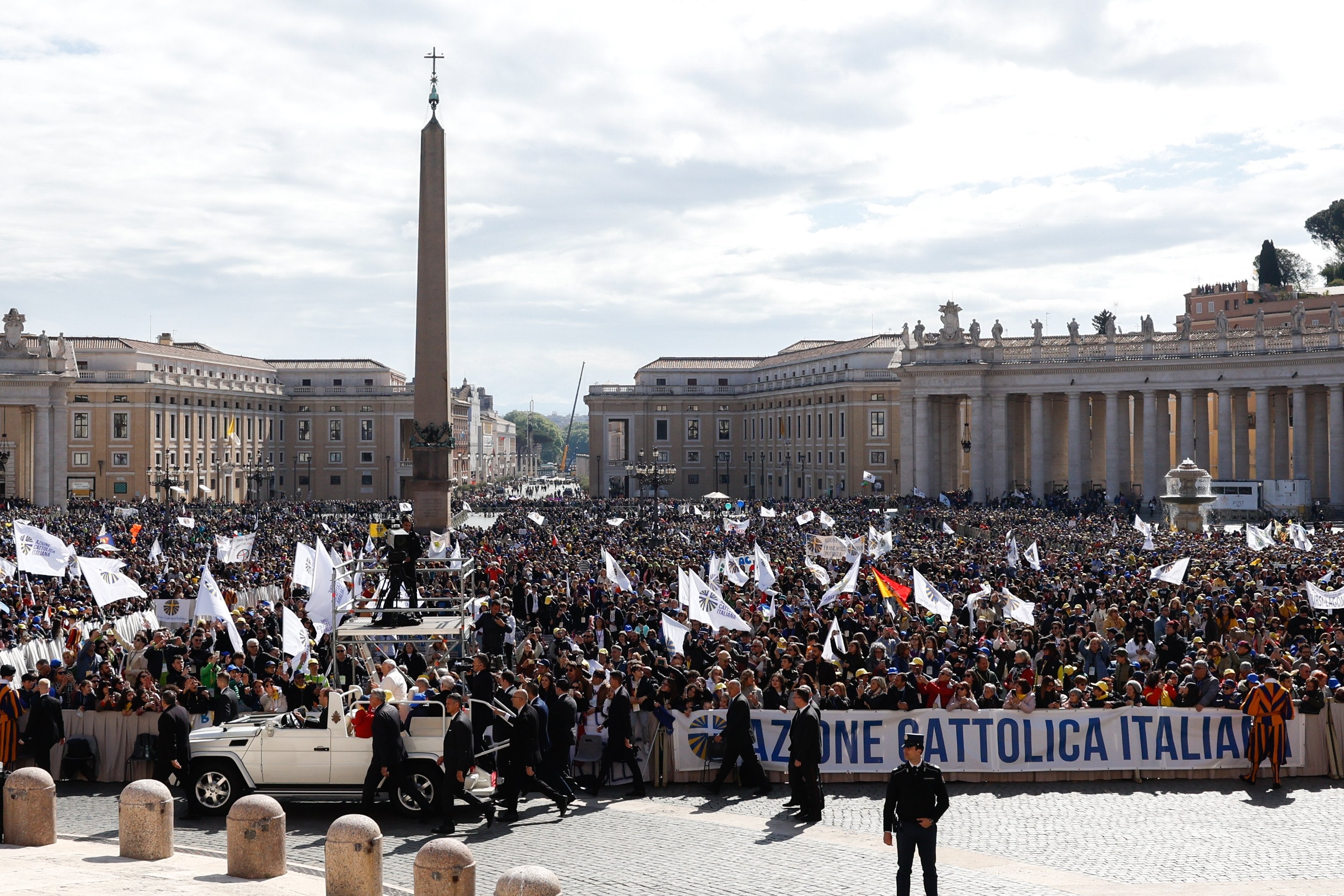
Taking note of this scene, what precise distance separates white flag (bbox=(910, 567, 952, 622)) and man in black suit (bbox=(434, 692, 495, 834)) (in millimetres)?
10239

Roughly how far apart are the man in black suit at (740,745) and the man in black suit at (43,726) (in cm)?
747

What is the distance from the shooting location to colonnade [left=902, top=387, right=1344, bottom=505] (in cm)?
7225

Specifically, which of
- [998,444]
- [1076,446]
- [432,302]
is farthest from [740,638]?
[998,444]

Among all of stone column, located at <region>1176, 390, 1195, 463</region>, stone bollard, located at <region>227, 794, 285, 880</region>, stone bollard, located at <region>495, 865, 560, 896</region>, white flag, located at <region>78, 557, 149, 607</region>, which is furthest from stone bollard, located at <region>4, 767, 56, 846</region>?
stone column, located at <region>1176, 390, 1195, 463</region>

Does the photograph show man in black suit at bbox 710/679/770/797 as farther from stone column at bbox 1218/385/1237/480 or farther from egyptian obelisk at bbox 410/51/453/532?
stone column at bbox 1218/385/1237/480

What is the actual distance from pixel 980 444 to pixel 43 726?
69378mm

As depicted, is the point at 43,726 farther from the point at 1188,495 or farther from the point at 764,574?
the point at 1188,495

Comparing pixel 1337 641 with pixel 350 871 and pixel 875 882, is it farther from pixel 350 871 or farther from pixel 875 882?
pixel 350 871

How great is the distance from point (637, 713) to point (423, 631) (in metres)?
3.21

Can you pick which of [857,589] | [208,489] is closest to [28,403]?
[208,489]

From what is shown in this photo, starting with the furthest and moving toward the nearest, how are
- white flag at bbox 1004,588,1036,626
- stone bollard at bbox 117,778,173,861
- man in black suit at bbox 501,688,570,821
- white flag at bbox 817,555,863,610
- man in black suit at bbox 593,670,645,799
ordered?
white flag at bbox 817,555,863,610
white flag at bbox 1004,588,1036,626
man in black suit at bbox 593,670,645,799
man in black suit at bbox 501,688,570,821
stone bollard at bbox 117,778,173,861

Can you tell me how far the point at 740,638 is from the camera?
22188 mm

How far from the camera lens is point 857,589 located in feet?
96.4

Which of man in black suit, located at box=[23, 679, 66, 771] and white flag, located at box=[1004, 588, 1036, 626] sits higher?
white flag, located at box=[1004, 588, 1036, 626]
